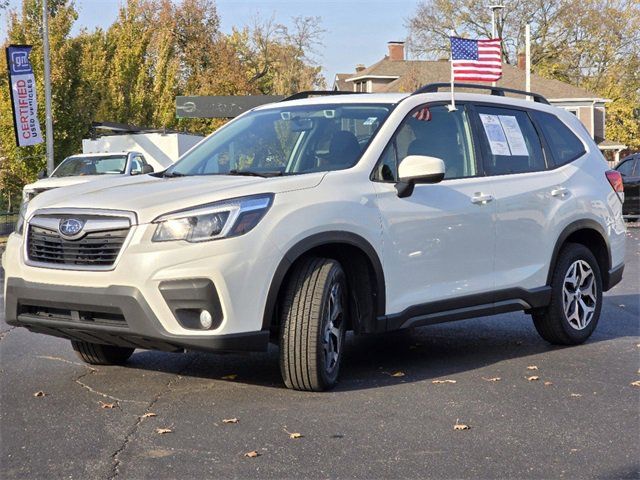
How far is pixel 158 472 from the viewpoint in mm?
4086

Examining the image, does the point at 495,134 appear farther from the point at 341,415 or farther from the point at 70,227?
the point at 70,227

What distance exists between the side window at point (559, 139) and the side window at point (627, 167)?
16450mm

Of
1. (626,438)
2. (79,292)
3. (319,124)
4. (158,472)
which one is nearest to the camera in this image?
(158,472)

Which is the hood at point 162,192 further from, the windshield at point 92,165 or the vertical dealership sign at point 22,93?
the vertical dealership sign at point 22,93

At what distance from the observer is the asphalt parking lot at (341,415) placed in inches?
166

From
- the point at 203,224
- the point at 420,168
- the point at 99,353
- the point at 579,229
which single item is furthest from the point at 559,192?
the point at 99,353

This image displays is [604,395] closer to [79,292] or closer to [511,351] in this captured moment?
[511,351]

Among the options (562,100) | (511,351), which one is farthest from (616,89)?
(511,351)

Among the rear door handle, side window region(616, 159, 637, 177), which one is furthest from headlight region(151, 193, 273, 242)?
side window region(616, 159, 637, 177)

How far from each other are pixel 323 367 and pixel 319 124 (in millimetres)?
1776

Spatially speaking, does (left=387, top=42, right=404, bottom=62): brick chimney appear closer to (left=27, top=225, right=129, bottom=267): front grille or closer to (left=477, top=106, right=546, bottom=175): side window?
(left=477, top=106, right=546, bottom=175): side window

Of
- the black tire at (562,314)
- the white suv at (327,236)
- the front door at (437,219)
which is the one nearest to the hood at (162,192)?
the white suv at (327,236)

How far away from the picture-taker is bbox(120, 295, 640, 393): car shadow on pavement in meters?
6.02

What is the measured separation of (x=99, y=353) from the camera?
633cm
